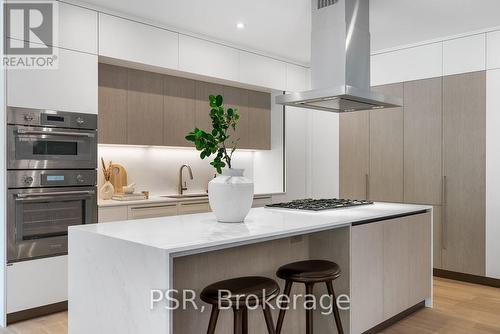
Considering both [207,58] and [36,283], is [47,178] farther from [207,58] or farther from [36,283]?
[207,58]

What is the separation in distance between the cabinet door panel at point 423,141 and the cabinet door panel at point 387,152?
0.07 meters

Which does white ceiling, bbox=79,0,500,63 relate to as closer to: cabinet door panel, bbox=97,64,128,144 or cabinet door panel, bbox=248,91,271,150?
cabinet door panel, bbox=97,64,128,144

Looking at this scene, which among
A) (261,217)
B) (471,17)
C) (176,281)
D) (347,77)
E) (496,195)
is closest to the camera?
(176,281)

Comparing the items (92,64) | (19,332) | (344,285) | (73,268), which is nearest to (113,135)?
(92,64)

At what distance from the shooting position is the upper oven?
10.9 feet

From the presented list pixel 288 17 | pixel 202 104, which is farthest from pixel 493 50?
pixel 202 104

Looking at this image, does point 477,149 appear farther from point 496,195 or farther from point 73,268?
point 73,268

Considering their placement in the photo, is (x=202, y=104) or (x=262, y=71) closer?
(x=202, y=104)

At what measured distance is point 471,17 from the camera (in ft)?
13.5

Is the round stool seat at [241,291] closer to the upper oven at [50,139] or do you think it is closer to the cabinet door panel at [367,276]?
the cabinet door panel at [367,276]

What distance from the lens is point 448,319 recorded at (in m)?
3.45

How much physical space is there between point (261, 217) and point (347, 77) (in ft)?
4.68

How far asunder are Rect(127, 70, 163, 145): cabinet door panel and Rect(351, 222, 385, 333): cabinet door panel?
2514 mm

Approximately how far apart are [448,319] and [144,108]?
134 inches
